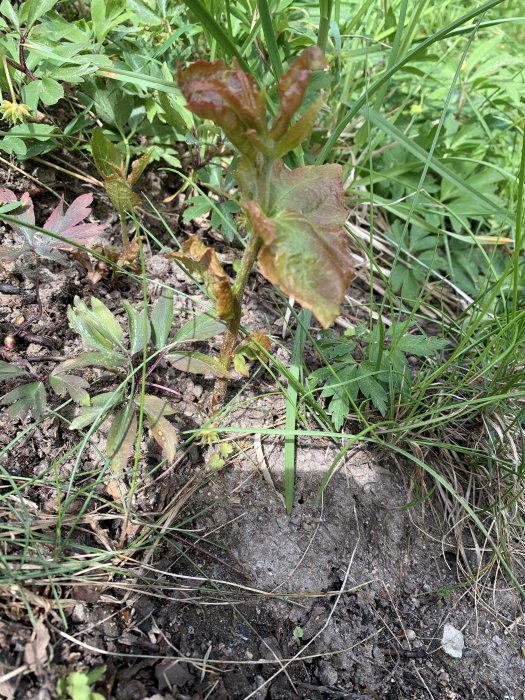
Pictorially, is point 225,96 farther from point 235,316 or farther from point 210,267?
point 235,316

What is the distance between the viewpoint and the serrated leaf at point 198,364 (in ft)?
4.59

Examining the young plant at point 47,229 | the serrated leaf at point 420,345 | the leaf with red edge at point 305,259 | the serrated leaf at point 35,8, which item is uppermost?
the serrated leaf at point 35,8

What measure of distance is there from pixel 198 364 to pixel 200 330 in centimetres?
9

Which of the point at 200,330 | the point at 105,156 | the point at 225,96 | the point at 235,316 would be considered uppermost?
the point at 225,96

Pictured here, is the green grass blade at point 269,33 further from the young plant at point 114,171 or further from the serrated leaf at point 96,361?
the serrated leaf at point 96,361

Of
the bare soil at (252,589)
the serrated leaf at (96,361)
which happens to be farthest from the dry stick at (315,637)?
the serrated leaf at (96,361)

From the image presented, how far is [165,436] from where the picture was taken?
130 centimetres

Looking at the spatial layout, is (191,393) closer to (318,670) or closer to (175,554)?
(175,554)

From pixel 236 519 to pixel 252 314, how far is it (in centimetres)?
69

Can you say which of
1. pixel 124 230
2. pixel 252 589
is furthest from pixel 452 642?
pixel 124 230

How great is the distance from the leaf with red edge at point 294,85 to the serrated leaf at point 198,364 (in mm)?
623

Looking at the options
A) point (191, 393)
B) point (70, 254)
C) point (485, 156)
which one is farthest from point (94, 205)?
point (485, 156)

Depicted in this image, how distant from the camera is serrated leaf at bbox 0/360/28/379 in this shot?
1350mm

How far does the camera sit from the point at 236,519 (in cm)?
138
